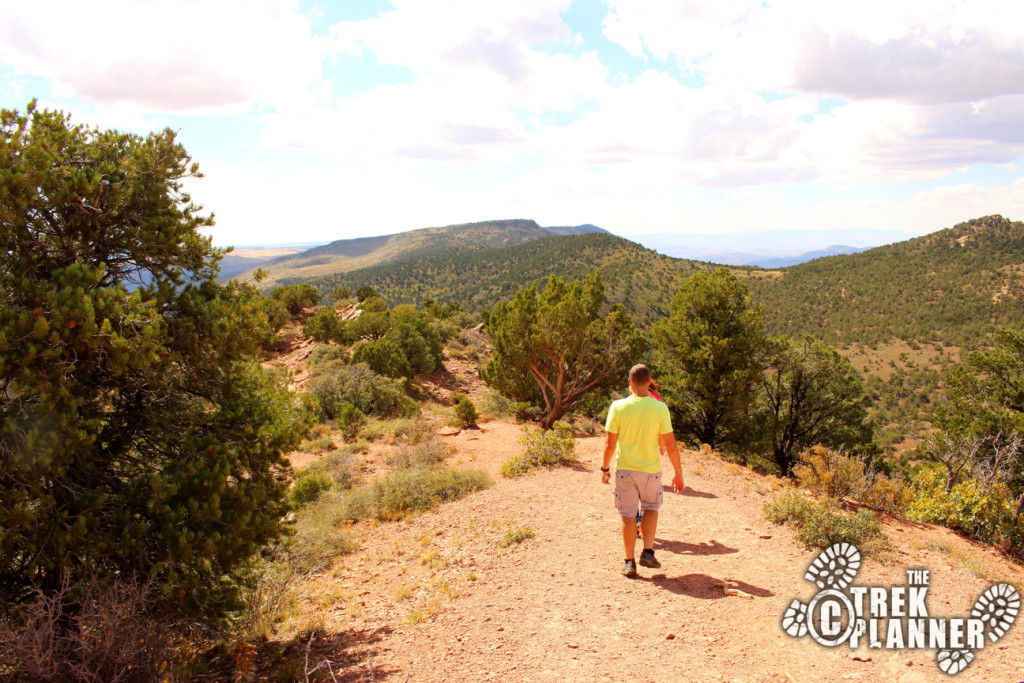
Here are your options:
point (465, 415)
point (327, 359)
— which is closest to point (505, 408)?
point (465, 415)

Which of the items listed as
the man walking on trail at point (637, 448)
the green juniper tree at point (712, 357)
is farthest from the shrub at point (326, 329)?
the man walking on trail at point (637, 448)

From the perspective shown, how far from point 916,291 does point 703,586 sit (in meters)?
67.4

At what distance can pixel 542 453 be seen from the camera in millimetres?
10461

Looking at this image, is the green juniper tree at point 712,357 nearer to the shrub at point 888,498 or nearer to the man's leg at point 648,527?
the shrub at point 888,498

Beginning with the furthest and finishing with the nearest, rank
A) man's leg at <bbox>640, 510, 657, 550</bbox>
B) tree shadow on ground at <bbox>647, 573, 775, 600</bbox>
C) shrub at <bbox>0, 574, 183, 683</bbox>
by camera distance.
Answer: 1. man's leg at <bbox>640, 510, 657, 550</bbox>
2. tree shadow on ground at <bbox>647, 573, 775, 600</bbox>
3. shrub at <bbox>0, 574, 183, 683</bbox>

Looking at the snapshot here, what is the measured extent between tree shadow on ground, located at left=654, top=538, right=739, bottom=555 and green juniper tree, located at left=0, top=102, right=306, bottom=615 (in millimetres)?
4333

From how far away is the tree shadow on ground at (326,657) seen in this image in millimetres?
4035

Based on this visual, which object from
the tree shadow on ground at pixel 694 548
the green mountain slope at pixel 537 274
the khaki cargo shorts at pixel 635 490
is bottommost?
the tree shadow on ground at pixel 694 548

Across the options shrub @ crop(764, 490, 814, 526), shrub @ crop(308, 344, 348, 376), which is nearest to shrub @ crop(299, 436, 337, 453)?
shrub @ crop(308, 344, 348, 376)

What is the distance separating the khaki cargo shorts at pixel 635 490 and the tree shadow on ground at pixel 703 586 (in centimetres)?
73

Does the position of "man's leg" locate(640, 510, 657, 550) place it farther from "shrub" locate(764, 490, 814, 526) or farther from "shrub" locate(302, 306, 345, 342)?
"shrub" locate(302, 306, 345, 342)

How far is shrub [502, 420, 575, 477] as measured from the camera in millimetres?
10195

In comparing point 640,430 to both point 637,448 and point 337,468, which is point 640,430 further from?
point 337,468

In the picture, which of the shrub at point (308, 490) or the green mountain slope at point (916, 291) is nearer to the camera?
the shrub at point (308, 490)
